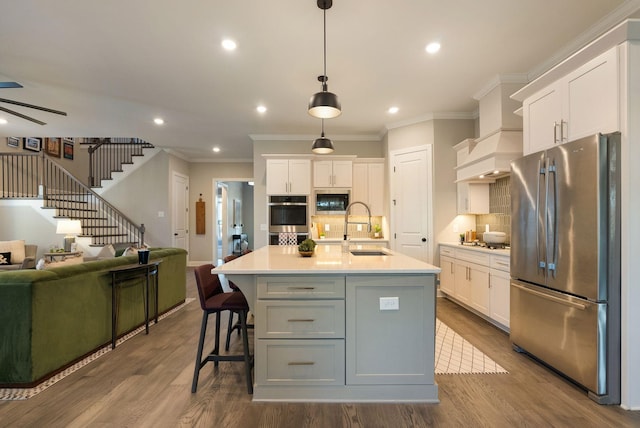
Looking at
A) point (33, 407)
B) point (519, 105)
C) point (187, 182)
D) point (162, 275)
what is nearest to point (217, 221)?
point (187, 182)

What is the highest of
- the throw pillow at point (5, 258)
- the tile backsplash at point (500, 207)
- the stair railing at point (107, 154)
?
the stair railing at point (107, 154)

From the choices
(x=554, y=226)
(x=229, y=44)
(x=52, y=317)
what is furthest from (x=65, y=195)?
(x=554, y=226)

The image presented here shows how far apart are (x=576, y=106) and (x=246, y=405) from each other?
324 cm

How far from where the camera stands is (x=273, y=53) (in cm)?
318

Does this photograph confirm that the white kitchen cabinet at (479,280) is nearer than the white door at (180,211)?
Yes

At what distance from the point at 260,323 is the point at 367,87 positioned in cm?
321

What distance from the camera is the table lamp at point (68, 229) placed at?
5.74 m

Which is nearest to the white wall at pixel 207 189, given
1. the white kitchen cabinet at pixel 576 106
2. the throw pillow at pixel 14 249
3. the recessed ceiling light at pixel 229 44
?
the throw pillow at pixel 14 249

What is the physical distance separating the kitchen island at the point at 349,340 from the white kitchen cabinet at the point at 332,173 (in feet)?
12.2

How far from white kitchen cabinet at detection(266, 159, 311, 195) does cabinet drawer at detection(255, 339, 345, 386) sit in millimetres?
3693

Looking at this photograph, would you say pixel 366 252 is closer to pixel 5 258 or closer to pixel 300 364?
pixel 300 364

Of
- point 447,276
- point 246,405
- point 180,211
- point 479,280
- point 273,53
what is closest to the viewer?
point 246,405

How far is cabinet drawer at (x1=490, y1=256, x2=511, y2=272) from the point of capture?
124 inches

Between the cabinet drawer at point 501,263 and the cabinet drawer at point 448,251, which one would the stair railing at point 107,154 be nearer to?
the cabinet drawer at point 448,251
